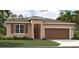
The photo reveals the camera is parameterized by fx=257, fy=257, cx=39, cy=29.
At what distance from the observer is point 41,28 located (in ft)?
44.0

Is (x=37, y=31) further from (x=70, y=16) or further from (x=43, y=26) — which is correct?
(x=70, y=16)

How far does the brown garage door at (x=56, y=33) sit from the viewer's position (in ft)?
44.0

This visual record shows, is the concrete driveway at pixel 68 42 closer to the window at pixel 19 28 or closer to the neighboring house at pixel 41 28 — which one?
the neighboring house at pixel 41 28

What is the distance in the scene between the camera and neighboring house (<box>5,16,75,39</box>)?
13241 mm

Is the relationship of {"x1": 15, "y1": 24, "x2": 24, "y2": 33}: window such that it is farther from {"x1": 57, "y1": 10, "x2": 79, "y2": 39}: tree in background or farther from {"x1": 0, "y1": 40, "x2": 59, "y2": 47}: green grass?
{"x1": 57, "y1": 10, "x2": 79, "y2": 39}: tree in background

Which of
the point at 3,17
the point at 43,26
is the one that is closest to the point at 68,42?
the point at 43,26

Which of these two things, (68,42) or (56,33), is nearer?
(68,42)

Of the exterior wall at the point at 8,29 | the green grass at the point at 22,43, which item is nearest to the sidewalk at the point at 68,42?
the green grass at the point at 22,43

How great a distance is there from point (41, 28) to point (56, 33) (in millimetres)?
834

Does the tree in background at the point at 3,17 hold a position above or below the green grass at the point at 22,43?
above

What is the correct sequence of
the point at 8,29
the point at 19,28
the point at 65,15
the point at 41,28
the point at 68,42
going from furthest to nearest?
the point at 19,28 → the point at 41,28 → the point at 68,42 → the point at 8,29 → the point at 65,15

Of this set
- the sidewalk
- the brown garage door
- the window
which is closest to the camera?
the sidewalk

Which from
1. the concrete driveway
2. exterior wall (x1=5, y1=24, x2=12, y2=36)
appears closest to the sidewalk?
the concrete driveway
